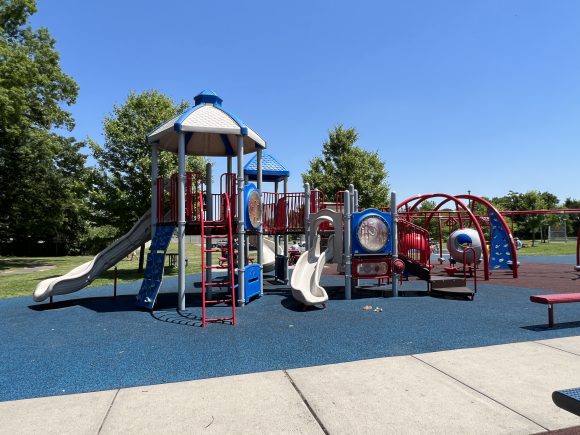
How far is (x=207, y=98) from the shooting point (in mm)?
10711

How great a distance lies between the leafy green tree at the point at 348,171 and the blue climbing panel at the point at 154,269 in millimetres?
21063

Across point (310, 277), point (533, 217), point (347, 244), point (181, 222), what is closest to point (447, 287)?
point (347, 244)

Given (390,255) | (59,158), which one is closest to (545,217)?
(390,255)

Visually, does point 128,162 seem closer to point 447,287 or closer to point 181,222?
point 181,222

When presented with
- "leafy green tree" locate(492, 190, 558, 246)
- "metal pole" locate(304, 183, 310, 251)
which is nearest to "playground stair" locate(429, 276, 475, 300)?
"metal pole" locate(304, 183, 310, 251)

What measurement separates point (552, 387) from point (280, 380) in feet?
10.6

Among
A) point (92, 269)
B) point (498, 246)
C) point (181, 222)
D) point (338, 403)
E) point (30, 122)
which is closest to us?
point (338, 403)

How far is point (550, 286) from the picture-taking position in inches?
517

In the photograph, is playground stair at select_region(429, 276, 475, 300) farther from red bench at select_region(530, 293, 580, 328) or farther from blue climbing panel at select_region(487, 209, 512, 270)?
blue climbing panel at select_region(487, 209, 512, 270)

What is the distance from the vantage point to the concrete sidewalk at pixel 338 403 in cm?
359

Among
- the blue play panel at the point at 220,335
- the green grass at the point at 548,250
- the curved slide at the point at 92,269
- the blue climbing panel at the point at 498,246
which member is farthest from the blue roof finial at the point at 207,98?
the green grass at the point at 548,250

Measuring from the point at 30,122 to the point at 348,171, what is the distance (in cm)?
2278

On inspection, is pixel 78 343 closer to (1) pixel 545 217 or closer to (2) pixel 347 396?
(2) pixel 347 396

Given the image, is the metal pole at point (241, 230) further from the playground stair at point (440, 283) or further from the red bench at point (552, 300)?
the red bench at point (552, 300)
